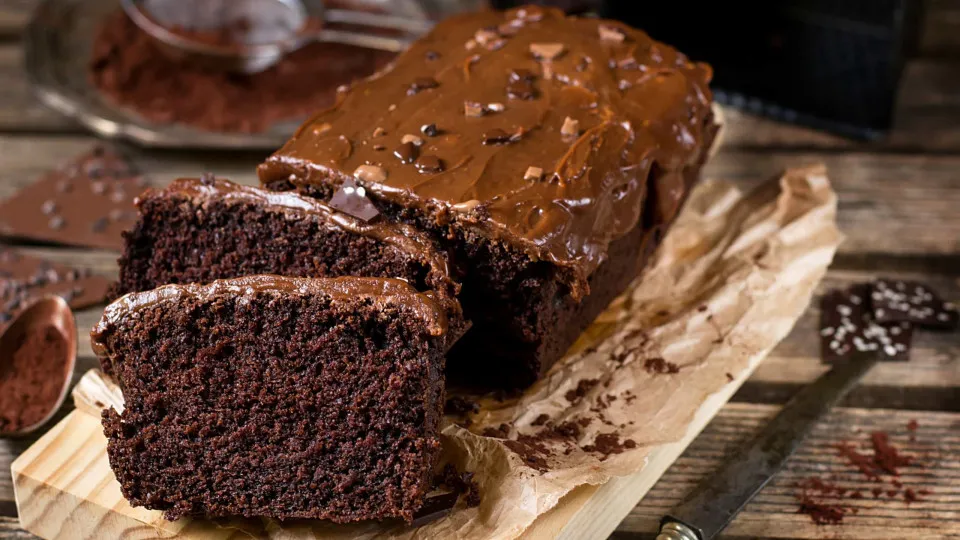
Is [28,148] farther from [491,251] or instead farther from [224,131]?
[491,251]

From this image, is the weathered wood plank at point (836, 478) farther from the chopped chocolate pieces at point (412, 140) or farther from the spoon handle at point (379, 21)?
the spoon handle at point (379, 21)

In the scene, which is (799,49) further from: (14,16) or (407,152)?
(14,16)

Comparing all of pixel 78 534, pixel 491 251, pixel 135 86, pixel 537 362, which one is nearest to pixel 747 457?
pixel 537 362

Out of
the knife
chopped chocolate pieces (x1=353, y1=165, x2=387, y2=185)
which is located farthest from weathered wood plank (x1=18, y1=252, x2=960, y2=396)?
chopped chocolate pieces (x1=353, y1=165, x2=387, y2=185)

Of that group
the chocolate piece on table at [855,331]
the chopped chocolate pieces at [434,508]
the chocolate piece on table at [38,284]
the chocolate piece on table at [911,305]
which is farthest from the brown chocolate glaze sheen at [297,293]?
the chocolate piece on table at [911,305]

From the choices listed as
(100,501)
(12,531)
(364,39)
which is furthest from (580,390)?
(364,39)

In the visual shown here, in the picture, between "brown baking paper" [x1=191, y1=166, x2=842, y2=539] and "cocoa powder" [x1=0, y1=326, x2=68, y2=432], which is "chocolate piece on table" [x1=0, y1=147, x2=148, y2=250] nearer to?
"cocoa powder" [x1=0, y1=326, x2=68, y2=432]
